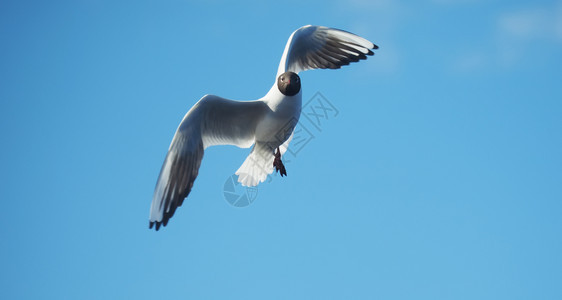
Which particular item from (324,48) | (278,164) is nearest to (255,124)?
(278,164)

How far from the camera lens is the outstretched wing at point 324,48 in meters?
6.49

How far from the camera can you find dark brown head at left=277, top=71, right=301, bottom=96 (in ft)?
18.0

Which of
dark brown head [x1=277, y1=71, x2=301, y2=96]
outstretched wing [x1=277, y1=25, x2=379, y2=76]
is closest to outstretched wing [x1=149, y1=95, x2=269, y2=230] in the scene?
dark brown head [x1=277, y1=71, x2=301, y2=96]

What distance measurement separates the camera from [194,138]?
5.61 metres

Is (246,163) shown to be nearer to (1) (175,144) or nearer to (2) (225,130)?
(2) (225,130)

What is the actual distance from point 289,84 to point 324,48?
135 centimetres

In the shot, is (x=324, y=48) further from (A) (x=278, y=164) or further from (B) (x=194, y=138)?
(B) (x=194, y=138)

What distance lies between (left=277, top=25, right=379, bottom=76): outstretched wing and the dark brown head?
2.67 ft

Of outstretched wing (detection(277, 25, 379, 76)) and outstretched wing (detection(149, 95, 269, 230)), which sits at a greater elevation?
outstretched wing (detection(277, 25, 379, 76))

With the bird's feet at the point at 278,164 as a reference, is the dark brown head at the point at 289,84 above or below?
above

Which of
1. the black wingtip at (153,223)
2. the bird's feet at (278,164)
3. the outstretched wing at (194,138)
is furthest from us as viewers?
the bird's feet at (278,164)

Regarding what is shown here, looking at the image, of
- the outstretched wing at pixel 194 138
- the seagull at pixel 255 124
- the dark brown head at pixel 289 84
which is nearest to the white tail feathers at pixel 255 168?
the seagull at pixel 255 124

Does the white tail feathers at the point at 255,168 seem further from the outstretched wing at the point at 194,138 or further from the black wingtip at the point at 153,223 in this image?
the black wingtip at the point at 153,223

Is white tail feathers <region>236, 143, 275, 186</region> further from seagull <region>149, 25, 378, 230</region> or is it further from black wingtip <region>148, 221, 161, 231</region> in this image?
black wingtip <region>148, 221, 161, 231</region>
